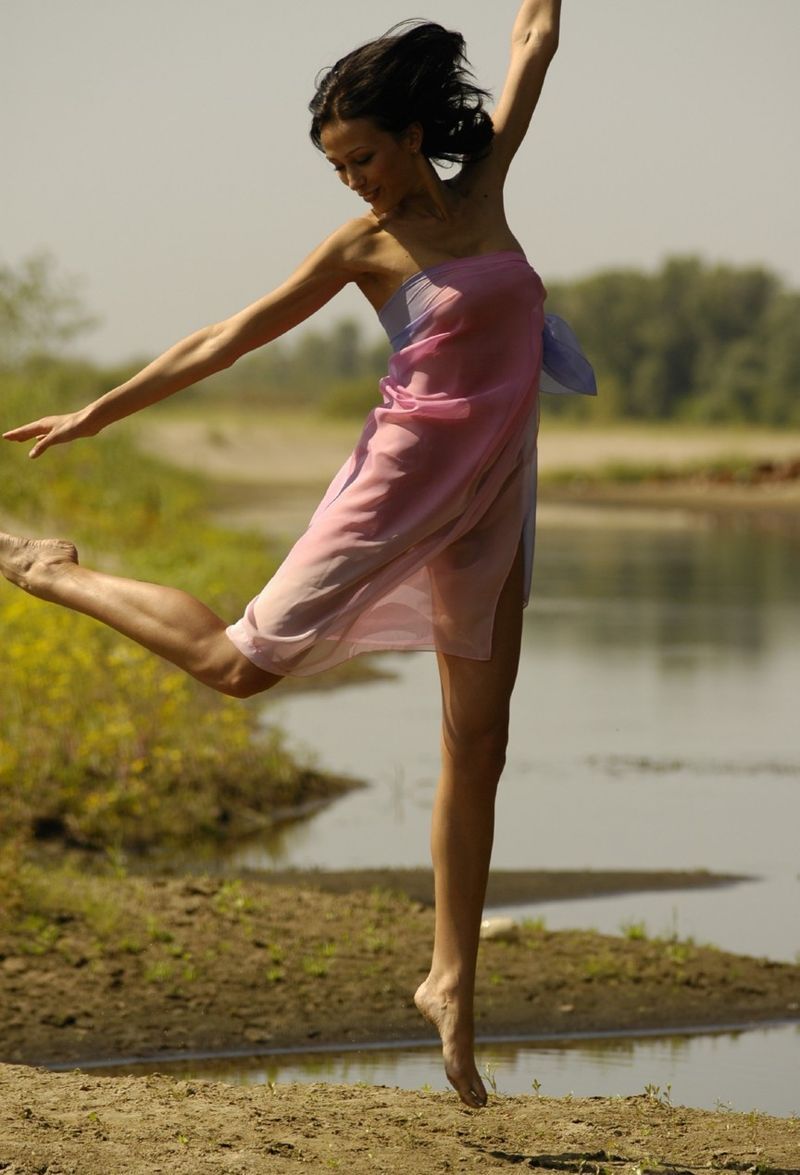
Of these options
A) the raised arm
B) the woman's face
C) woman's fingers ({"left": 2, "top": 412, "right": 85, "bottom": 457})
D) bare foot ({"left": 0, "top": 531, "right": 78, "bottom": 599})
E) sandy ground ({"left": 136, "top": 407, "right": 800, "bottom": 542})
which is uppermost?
sandy ground ({"left": 136, "top": 407, "right": 800, "bottom": 542})

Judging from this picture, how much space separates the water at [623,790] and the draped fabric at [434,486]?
2201 mm

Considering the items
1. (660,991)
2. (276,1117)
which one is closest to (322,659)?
(276,1117)

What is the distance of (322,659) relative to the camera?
4.90 metres

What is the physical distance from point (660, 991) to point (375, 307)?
11.7 feet

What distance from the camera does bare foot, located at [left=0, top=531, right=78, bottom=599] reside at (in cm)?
517

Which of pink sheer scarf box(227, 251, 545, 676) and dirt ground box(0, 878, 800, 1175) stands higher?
pink sheer scarf box(227, 251, 545, 676)

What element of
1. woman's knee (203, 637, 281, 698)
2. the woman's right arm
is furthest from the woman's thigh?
the woman's right arm

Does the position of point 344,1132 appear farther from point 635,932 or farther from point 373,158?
point 635,932

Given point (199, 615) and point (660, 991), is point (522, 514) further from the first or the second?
point (660, 991)

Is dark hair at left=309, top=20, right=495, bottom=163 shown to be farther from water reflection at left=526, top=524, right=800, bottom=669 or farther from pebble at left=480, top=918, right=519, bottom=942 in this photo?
water reflection at left=526, top=524, right=800, bottom=669

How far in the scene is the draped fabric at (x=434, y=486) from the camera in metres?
4.79

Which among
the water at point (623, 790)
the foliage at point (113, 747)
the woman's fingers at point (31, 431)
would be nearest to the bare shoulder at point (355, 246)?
the woman's fingers at point (31, 431)

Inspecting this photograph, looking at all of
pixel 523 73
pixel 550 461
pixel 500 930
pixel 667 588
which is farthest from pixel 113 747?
pixel 550 461

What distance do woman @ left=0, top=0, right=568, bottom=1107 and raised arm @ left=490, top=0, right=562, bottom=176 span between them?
0.04 ft
